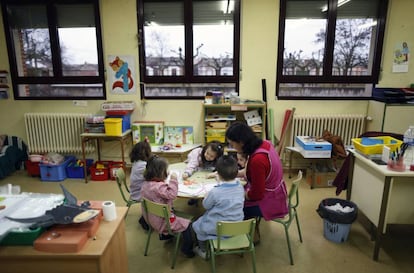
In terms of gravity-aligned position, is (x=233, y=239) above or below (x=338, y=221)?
above

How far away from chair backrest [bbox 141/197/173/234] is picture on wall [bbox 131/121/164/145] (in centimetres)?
211

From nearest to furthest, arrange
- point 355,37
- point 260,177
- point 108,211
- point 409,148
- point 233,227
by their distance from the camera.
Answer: point 108,211 < point 233,227 < point 260,177 < point 409,148 < point 355,37

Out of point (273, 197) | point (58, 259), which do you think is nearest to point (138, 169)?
point (273, 197)

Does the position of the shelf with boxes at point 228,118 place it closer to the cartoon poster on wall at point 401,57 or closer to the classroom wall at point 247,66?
the classroom wall at point 247,66

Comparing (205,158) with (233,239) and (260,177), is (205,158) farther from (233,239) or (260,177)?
(233,239)

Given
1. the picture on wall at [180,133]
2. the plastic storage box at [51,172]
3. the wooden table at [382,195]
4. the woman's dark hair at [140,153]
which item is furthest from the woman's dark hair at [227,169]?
the plastic storage box at [51,172]

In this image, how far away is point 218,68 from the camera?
4.34m

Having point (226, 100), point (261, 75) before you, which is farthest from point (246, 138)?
point (261, 75)

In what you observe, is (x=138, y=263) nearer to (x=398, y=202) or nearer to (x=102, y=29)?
(x=398, y=202)

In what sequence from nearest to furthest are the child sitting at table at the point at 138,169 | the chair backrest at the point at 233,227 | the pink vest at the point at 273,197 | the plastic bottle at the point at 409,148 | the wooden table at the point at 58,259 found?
the wooden table at the point at 58,259, the chair backrest at the point at 233,227, the pink vest at the point at 273,197, the plastic bottle at the point at 409,148, the child sitting at table at the point at 138,169

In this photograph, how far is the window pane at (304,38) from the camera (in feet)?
13.6

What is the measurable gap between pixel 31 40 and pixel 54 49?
0.44 meters

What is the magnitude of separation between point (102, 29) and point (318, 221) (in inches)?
150

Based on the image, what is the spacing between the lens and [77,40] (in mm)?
4375
